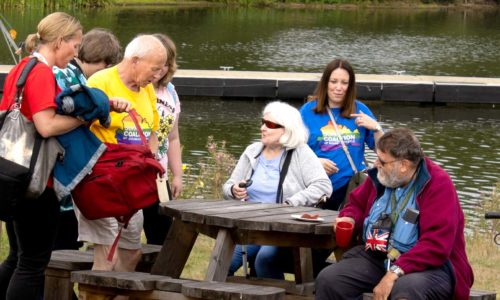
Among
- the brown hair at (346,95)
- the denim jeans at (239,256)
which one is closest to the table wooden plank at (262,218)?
the denim jeans at (239,256)

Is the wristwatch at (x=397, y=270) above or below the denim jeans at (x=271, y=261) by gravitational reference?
above

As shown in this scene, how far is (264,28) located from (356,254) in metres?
33.0

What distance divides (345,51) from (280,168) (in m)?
24.6

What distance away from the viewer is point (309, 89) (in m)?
20.8

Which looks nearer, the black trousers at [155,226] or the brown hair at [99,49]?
the brown hair at [99,49]

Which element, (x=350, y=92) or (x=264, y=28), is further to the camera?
(x=264, y=28)

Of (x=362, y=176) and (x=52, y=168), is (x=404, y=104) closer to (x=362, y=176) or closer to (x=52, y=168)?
(x=362, y=176)

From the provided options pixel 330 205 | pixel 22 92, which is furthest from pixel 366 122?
pixel 22 92

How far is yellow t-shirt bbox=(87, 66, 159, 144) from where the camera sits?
552 centimetres

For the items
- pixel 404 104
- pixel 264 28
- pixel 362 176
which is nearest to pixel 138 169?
pixel 362 176

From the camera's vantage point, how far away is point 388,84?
2123 centimetres

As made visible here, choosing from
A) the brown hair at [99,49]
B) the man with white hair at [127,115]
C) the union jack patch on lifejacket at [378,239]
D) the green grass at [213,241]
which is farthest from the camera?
the green grass at [213,241]

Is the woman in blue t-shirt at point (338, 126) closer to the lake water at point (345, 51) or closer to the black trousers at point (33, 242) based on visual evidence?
the black trousers at point (33, 242)

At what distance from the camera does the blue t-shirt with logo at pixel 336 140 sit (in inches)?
268
